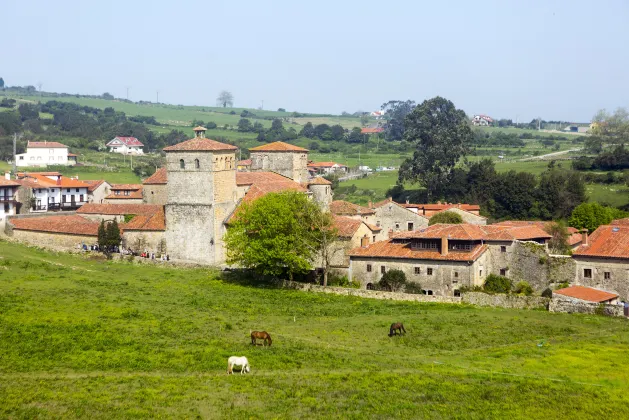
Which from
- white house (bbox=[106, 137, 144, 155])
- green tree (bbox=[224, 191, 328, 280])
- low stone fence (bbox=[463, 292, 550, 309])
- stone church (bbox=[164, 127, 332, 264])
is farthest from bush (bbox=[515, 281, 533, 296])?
white house (bbox=[106, 137, 144, 155])

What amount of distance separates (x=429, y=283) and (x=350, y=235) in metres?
7.71

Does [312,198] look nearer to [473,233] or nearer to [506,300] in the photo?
[473,233]

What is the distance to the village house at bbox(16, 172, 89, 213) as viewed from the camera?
7769 centimetres

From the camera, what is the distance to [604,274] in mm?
50625

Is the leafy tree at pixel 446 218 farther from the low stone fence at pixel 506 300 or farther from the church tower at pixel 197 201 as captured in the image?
the low stone fence at pixel 506 300

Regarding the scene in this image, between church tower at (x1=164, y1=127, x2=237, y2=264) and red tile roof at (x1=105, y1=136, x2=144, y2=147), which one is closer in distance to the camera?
church tower at (x1=164, y1=127, x2=237, y2=264)

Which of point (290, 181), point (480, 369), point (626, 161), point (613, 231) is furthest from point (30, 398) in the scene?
point (626, 161)

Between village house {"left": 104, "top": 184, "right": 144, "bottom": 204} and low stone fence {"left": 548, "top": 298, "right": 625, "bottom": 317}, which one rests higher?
village house {"left": 104, "top": 184, "right": 144, "bottom": 204}

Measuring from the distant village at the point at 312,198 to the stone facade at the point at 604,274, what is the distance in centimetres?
6

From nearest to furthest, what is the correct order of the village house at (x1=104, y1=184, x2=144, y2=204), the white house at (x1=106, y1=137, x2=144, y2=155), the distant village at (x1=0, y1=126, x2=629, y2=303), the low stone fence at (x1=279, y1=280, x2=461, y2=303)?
the low stone fence at (x1=279, y1=280, x2=461, y2=303) < the distant village at (x1=0, y1=126, x2=629, y2=303) < the village house at (x1=104, y1=184, x2=144, y2=204) < the white house at (x1=106, y1=137, x2=144, y2=155)

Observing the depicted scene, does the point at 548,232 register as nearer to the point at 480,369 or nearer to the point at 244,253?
the point at 244,253

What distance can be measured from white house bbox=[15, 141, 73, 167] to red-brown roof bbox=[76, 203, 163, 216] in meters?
51.1

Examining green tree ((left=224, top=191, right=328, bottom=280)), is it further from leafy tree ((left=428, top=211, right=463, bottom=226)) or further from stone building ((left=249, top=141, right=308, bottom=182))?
stone building ((left=249, top=141, right=308, bottom=182))

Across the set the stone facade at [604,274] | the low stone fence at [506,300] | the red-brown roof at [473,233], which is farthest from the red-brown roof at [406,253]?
the stone facade at [604,274]
